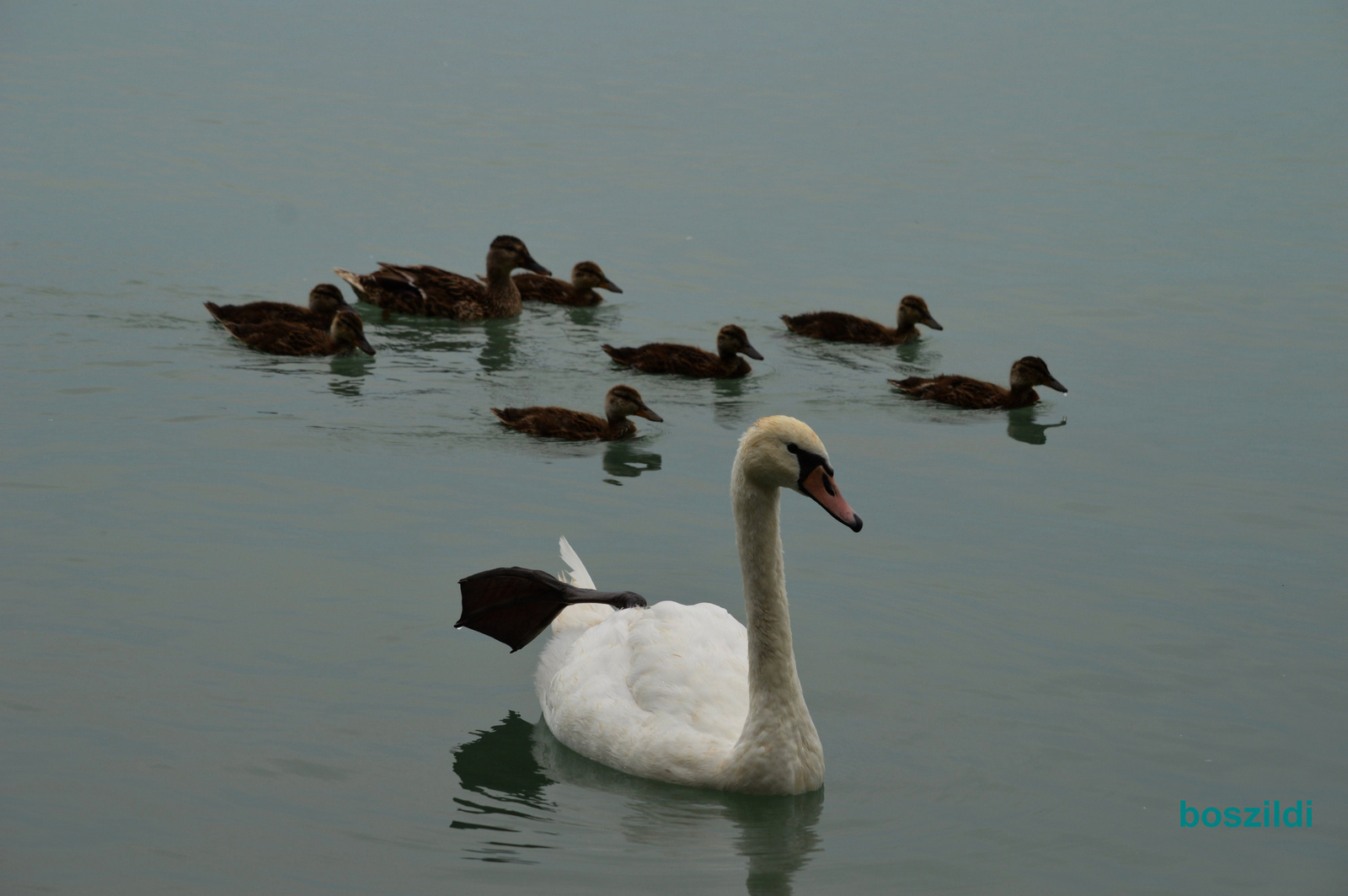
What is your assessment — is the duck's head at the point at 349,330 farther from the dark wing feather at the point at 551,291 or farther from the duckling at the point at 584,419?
the dark wing feather at the point at 551,291

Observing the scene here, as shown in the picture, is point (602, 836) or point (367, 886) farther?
point (602, 836)

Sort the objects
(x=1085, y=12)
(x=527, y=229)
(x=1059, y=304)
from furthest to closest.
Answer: (x=1085, y=12)
(x=527, y=229)
(x=1059, y=304)

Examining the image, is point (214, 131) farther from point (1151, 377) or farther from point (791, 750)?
point (791, 750)

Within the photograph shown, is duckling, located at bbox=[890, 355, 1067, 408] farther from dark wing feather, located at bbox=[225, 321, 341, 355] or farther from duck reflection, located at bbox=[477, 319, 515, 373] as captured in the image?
dark wing feather, located at bbox=[225, 321, 341, 355]

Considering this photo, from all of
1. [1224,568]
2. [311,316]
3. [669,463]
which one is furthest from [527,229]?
[1224,568]

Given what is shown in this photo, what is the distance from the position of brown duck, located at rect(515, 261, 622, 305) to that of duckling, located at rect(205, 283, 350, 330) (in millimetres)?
2224

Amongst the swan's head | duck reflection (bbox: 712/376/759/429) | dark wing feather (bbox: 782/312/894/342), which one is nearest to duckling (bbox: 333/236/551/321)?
dark wing feather (bbox: 782/312/894/342)

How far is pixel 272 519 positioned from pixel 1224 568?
547 centimetres

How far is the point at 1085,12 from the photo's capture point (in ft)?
118

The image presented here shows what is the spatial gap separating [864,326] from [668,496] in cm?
453

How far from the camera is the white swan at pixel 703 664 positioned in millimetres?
6199

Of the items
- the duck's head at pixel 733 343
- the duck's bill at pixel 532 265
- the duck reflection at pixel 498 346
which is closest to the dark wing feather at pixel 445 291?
the duck reflection at pixel 498 346

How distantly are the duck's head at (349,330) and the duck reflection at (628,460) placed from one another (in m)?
2.88

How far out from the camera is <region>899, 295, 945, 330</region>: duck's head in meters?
14.2
